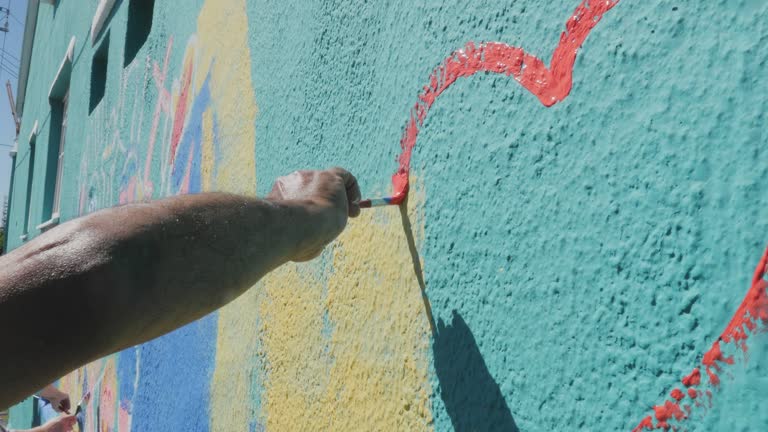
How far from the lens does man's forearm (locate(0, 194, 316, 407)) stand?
1.76 ft

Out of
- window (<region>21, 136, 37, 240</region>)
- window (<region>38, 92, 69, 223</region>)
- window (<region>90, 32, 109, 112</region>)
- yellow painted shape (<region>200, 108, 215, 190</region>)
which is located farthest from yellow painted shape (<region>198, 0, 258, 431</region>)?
window (<region>21, 136, 37, 240</region>)

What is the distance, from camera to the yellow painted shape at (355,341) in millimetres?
1134

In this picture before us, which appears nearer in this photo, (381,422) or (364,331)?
(381,422)

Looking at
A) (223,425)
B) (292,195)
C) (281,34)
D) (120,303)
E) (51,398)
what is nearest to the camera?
(120,303)

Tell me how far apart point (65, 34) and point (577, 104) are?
23.7 feet

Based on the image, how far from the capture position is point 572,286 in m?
0.78

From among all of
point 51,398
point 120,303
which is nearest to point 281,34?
point 120,303

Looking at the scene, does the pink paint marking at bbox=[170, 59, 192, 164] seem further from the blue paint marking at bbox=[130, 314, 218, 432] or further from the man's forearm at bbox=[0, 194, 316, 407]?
the man's forearm at bbox=[0, 194, 316, 407]

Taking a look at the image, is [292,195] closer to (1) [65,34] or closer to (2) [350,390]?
(2) [350,390]

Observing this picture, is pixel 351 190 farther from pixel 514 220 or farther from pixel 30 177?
pixel 30 177

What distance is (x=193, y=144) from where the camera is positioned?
2.69 m

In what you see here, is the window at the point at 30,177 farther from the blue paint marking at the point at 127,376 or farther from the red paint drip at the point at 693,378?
the red paint drip at the point at 693,378

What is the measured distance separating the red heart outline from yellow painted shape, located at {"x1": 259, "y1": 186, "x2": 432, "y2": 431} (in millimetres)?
161

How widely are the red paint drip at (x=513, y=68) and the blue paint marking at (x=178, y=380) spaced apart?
138cm
